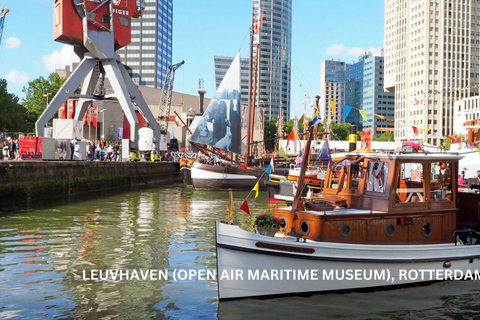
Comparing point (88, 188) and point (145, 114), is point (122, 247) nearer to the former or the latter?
point (88, 188)

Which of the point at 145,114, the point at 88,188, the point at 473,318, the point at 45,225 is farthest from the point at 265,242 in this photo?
the point at 145,114

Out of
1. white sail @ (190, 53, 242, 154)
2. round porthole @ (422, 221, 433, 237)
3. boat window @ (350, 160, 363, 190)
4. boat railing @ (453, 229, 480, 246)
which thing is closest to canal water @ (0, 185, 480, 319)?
boat railing @ (453, 229, 480, 246)

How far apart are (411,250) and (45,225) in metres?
14.0

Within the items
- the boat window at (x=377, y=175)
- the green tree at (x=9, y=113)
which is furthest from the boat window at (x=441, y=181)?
the green tree at (x=9, y=113)

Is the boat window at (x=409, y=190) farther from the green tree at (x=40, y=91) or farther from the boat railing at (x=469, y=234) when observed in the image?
the green tree at (x=40, y=91)

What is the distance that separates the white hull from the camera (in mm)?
10633

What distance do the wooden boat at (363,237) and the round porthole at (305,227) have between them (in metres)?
0.02

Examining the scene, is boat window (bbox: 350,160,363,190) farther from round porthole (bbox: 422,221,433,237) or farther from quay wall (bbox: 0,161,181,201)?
quay wall (bbox: 0,161,181,201)

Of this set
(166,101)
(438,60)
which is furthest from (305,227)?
(438,60)

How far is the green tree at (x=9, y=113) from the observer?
77.1 metres

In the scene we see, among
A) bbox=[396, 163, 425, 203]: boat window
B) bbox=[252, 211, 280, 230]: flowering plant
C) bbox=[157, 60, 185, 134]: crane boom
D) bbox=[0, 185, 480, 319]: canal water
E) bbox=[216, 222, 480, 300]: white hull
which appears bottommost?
bbox=[0, 185, 480, 319]: canal water

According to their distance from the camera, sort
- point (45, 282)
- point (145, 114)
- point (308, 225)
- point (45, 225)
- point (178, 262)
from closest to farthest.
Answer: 1. point (308, 225)
2. point (45, 282)
3. point (178, 262)
4. point (45, 225)
5. point (145, 114)

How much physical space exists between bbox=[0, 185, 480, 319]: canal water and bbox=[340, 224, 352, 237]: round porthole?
1.20m

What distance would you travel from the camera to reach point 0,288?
1200 cm
